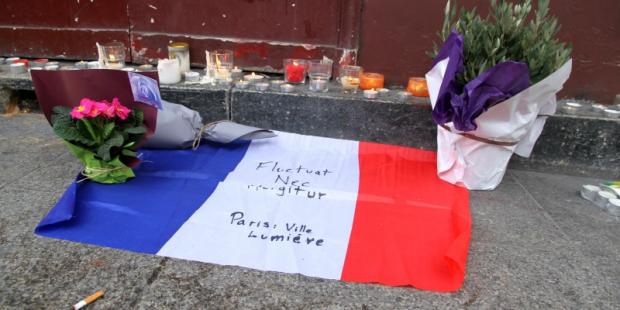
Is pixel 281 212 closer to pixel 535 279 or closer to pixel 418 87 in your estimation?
pixel 535 279

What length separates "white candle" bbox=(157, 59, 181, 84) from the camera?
2482 mm

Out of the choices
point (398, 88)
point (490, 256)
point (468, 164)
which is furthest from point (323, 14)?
point (490, 256)

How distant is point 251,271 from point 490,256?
818 millimetres

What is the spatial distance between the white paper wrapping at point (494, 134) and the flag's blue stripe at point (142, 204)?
102 centimetres

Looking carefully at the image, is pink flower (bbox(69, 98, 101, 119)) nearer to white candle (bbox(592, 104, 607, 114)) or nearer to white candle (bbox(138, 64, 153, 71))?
white candle (bbox(138, 64, 153, 71))

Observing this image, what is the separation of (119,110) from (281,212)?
76 centimetres

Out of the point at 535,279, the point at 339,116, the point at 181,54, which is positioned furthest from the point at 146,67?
the point at 535,279

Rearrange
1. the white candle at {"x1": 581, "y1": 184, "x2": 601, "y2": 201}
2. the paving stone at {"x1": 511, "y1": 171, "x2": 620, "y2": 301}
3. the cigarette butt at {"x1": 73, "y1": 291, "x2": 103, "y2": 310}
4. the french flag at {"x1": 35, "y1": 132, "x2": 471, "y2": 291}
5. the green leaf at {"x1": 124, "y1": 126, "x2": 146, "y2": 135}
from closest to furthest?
the cigarette butt at {"x1": 73, "y1": 291, "x2": 103, "y2": 310} < the french flag at {"x1": 35, "y1": 132, "x2": 471, "y2": 291} < the paving stone at {"x1": 511, "y1": 171, "x2": 620, "y2": 301} < the green leaf at {"x1": 124, "y1": 126, "x2": 146, "y2": 135} < the white candle at {"x1": 581, "y1": 184, "x2": 601, "y2": 201}

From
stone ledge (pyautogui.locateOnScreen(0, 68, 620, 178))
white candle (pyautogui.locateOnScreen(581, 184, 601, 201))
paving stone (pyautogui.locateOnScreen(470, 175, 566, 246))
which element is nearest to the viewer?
paving stone (pyautogui.locateOnScreen(470, 175, 566, 246))

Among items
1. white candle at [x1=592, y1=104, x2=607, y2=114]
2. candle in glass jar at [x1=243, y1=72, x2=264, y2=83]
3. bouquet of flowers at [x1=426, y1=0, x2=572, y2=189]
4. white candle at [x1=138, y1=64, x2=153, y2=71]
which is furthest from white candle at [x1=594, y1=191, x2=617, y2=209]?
white candle at [x1=138, y1=64, x2=153, y2=71]

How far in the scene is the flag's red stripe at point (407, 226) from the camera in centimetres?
137

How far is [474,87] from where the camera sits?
175 cm

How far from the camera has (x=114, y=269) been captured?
1.33 m

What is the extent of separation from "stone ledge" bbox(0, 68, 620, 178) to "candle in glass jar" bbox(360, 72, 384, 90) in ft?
0.29
